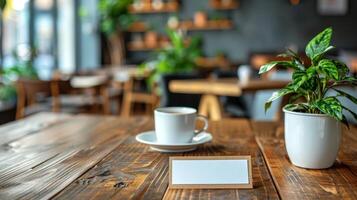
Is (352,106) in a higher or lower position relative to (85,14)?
lower

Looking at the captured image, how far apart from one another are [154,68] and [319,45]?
4072 mm

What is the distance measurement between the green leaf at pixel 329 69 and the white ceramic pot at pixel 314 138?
3.4 inches

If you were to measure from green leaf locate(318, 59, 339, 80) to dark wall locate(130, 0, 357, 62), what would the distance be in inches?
280

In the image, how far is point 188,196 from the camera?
28.9 inches

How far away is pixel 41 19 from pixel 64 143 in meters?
6.84

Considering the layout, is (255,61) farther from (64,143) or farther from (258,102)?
(64,143)

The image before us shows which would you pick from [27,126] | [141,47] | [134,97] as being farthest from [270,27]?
[27,126]

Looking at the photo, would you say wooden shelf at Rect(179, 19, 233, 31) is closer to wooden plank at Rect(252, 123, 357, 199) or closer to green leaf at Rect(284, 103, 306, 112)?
wooden plank at Rect(252, 123, 357, 199)

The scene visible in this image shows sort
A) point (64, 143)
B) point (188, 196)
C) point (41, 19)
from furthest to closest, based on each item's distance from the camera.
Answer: point (41, 19), point (64, 143), point (188, 196)

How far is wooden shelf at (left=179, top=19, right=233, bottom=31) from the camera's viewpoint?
25.7ft

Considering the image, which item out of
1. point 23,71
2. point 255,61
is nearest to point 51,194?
point 23,71

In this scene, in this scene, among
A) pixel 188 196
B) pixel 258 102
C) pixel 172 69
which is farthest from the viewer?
pixel 172 69

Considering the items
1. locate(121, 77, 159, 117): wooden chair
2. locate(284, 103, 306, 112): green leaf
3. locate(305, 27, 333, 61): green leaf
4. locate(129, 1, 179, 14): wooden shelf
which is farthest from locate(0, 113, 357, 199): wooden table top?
locate(129, 1, 179, 14): wooden shelf

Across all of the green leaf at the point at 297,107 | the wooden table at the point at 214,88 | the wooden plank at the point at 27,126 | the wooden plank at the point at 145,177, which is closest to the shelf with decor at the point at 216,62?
the wooden table at the point at 214,88
